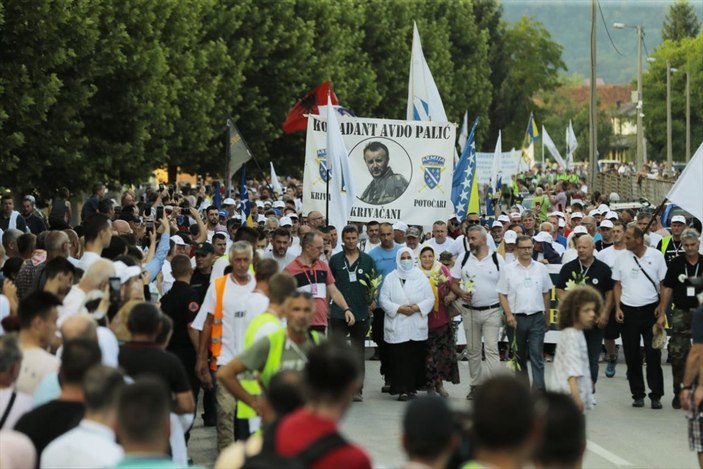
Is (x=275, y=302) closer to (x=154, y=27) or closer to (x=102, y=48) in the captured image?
(x=102, y=48)

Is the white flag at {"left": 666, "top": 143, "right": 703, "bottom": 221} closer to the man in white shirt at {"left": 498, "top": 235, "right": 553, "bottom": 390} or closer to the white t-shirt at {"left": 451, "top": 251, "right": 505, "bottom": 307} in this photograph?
the man in white shirt at {"left": 498, "top": 235, "right": 553, "bottom": 390}

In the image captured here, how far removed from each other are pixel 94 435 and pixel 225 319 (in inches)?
201

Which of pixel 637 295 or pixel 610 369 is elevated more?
pixel 637 295

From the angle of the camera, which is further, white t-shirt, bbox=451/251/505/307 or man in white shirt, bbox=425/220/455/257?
man in white shirt, bbox=425/220/455/257

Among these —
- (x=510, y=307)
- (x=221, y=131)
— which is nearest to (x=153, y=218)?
(x=510, y=307)

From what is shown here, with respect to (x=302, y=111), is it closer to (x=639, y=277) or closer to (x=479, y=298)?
(x=479, y=298)

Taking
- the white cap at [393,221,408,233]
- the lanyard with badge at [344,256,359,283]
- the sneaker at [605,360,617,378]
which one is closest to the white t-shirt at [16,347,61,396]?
the lanyard with badge at [344,256,359,283]

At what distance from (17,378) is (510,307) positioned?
26.3 feet

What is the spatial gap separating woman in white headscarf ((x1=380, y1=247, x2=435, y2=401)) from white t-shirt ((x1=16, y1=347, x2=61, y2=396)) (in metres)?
7.80

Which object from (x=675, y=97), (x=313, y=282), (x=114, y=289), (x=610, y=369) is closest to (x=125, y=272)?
(x=114, y=289)

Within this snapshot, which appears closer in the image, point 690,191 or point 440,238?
point 690,191

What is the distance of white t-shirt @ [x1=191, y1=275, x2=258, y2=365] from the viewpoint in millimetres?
11539

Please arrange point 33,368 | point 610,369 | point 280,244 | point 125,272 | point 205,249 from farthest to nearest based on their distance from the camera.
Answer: point 610,369 → point 280,244 → point 205,249 → point 125,272 → point 33,368

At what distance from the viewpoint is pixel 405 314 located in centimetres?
1628
